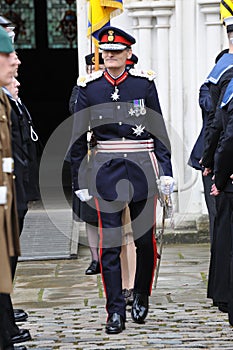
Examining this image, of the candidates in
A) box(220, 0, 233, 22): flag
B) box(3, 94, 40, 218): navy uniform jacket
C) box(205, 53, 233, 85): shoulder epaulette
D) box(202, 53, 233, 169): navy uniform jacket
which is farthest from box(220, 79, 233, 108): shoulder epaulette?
box(3, 94, 40, 218): navy uniform jacket

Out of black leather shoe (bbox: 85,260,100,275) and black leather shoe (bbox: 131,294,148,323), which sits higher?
black leather shoe (bbox: 131,294,148,323)

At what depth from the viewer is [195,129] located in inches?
392

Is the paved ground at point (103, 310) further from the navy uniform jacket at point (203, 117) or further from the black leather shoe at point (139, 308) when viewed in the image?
the navy uniform jacket at point (203, 117)

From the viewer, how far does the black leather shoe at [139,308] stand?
661 centimetres

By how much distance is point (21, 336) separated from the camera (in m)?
6.18

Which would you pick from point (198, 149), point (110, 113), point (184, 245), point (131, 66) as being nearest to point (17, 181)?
point (110, 113)

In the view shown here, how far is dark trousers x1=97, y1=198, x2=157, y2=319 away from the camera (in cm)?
645

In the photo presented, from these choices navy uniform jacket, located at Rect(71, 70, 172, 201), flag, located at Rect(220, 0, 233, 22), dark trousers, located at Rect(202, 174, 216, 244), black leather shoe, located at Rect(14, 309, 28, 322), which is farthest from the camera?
dark trousers, located at Rect(202, 174, 216, 244)

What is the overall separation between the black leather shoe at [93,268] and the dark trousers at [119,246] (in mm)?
1744

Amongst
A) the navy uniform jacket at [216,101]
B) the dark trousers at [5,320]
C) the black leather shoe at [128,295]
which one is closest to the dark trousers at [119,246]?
the black leather shoe at [128,295]

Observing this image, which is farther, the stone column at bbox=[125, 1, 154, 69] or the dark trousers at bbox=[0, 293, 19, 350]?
the stone column at bbox=[125, 1, 154, 69]

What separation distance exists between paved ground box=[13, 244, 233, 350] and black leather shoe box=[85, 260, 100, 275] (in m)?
0.07

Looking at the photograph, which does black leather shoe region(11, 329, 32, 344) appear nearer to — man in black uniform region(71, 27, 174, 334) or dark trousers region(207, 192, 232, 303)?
man in black uniform region(71, 27, 174, 334)

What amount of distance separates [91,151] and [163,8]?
3.54 meters
